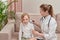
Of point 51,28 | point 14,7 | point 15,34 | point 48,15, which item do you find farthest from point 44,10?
point 14,7

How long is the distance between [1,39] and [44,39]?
2.45 ft

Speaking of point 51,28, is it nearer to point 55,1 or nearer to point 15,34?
point 15,34

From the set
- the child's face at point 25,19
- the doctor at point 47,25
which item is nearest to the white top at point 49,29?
the doctor at point 47,25

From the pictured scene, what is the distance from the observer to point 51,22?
2.78 metres

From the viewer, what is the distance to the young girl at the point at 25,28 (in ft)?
10.8

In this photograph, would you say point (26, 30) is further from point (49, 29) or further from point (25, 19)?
point (49, 29)

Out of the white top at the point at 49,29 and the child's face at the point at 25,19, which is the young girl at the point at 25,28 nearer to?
the child's face at the point at 25,19

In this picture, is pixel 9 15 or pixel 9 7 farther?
pixel 9 7

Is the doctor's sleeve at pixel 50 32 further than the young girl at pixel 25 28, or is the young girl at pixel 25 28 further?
the young girl at pixel 25 28

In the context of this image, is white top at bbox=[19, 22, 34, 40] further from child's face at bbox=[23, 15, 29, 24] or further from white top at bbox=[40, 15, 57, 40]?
white top at bbox=[40, 15, 57, 40]

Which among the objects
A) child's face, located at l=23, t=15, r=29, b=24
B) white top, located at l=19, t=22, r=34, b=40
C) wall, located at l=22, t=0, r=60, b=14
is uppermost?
wall, located at l=22, t=0, r=60, b=14

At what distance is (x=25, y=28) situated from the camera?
3383 millimetres

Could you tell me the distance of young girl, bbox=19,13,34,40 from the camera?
3.30 metres

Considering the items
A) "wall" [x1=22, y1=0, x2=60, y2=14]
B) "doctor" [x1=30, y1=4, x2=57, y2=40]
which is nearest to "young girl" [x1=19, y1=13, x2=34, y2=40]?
"doctor" [x1=30, y1=4, x2=57, y2=40]
